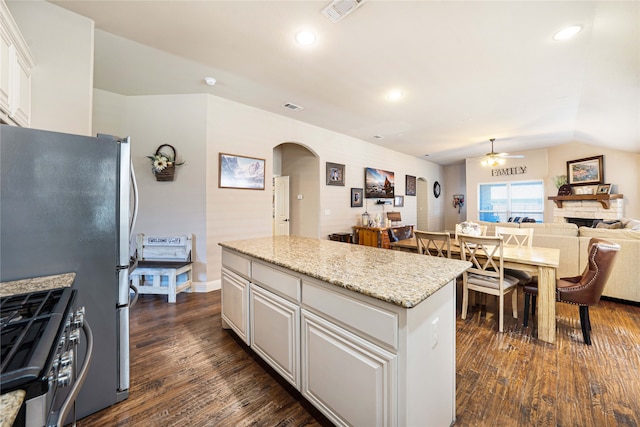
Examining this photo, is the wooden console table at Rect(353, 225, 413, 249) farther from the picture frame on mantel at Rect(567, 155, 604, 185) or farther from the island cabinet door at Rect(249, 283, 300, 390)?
the picture frame on mantel at Rect(567, 155, 604, 185)

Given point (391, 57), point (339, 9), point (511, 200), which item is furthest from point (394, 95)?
point (511, 200)

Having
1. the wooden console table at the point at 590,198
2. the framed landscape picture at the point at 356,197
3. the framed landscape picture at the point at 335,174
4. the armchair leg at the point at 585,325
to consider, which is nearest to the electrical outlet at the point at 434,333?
the armchair leg at the point at 585,325

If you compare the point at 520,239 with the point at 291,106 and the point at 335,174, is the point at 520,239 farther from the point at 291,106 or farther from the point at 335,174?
the point at 291,106

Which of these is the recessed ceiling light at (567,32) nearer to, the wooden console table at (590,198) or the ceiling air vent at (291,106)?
the ceiling air vent at (291,106)

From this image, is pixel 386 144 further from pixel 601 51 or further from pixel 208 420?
pixel 208 420

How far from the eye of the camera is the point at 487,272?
259cm

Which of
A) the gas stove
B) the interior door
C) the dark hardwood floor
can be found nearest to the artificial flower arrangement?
the dark hardwood floor

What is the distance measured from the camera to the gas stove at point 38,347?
2.10ft

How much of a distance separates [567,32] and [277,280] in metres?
3.34

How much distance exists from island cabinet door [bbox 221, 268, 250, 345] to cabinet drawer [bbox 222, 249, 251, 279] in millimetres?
50

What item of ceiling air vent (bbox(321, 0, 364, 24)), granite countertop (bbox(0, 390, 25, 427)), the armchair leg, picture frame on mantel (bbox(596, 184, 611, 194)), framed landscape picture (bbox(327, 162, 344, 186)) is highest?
ceiling air vent (bbox(321, 0, 364, 24))

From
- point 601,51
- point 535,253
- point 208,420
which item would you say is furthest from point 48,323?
point 601,51

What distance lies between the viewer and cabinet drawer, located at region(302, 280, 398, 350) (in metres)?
1.12

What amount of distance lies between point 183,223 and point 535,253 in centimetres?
449
